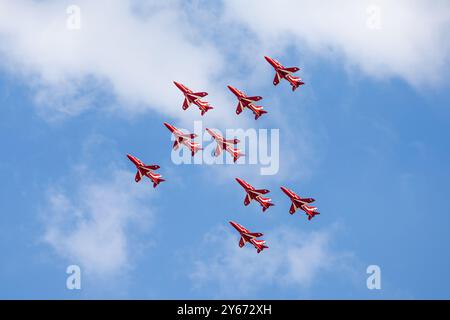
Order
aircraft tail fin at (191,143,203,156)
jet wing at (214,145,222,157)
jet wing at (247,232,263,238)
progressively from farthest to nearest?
aircraft tail fin at (191,143,203,156) → jet wing at (214,145,222,157) → jet wing at (247,232,263,238)

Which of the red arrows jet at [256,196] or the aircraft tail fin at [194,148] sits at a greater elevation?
the aircraft tail fin at [194,148]

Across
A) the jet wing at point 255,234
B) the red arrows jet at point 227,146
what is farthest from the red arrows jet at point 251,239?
the red arrows jet at point 227,146

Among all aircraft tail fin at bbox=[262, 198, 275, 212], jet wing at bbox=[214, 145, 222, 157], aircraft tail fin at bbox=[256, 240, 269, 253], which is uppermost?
jet wing at bbox=[214, 145, 222, 157]

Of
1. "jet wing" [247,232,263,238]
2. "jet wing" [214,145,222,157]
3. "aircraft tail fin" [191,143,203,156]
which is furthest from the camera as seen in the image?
"aircraft tail fin" [191,143,203,156]

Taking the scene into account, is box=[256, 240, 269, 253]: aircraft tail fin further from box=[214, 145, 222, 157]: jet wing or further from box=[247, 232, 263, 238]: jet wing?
box=[214, 145, 222, 157]: jet wing

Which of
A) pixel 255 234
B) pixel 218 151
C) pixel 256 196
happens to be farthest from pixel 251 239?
pixel 218 151

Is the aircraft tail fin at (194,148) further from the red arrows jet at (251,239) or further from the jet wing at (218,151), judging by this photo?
the red arrows jet at (251,239)

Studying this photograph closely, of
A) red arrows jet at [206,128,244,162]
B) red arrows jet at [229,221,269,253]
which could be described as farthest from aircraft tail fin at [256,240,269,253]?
red arrows jet at [206,128,244,162]
